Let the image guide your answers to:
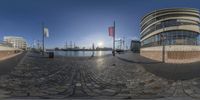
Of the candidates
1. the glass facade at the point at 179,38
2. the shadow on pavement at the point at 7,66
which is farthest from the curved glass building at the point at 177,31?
the shadow on pavement at the point at 7,66

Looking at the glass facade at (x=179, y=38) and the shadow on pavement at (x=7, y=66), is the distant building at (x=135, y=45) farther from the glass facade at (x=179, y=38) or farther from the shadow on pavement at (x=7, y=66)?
the shadow on pavement at (x=7, y=66)

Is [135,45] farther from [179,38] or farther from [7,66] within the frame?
[7,66]

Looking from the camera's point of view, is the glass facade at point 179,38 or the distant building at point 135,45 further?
the distant building at point 135,45

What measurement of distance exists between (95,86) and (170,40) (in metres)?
19.9

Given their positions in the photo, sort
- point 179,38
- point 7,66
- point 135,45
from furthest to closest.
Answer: point 135,45 → point 179,38 → point 7,66

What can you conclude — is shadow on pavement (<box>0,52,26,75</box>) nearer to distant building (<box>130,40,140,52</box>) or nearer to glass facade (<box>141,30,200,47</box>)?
glass facade (<box>141,30,200,47</box>)

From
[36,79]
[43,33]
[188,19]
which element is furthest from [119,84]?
[43,33]

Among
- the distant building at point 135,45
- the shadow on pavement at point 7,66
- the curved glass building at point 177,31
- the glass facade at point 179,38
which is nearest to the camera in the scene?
the shadow on pavement at point 7,66

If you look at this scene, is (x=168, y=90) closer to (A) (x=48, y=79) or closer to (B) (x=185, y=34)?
(A) (x=48, y=79)

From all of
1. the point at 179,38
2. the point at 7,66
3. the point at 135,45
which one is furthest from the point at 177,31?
the point at 135,45

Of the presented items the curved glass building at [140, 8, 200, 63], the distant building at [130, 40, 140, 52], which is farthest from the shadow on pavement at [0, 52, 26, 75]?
the distant building at [130, 40, 140, 52]

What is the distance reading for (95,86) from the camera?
10.6 metres

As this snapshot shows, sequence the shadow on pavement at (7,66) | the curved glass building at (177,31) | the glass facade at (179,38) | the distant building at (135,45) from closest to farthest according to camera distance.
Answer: the shadow on pavement at (7,66) < the curved glass building at (177,31) < the glass facade at (179,38) < the distant building at (135,45)

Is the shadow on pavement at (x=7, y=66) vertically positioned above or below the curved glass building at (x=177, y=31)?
below
